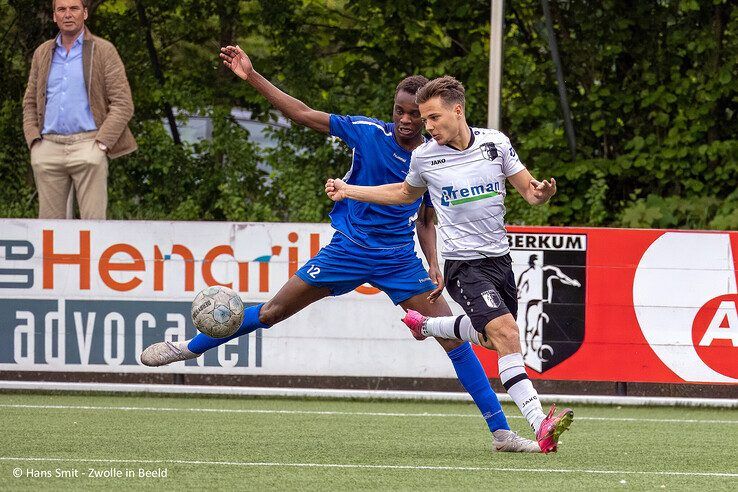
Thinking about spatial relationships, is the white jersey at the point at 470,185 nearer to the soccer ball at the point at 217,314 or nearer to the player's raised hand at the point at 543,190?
the player's raised hand at the point at 543,190

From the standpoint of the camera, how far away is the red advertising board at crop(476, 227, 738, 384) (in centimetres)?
1047

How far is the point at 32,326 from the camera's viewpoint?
35.0 ft

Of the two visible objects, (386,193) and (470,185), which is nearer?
(470,185)

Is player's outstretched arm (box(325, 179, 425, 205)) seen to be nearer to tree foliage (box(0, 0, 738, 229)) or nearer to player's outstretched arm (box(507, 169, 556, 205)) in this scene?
player's outstretched arm (box(507, 169, 556, 205))

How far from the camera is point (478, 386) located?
24.8 feet

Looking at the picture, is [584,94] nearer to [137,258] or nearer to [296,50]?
[296,50]

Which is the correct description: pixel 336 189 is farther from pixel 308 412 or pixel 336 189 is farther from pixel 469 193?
pixel 308 412

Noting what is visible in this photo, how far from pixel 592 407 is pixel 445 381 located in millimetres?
1191

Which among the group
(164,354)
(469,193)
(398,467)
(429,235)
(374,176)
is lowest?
(398,467)

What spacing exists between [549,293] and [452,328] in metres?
3.30

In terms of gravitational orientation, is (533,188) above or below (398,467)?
above

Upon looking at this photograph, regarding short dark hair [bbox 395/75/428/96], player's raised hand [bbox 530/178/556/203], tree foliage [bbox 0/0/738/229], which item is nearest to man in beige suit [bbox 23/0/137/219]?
tree foliage [bbox 0/0/738/229]

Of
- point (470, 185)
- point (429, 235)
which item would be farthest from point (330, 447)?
point (470, 185)

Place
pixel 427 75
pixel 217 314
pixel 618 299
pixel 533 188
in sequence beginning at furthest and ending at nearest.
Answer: pixel 427 75
pixel 618 299
pixel 217 314
pixel 533 188
